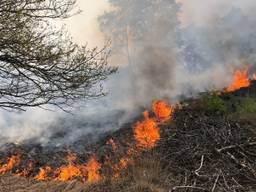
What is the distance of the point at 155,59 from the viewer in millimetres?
20469

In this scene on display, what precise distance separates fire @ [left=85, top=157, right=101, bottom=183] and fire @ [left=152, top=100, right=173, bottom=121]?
2888 millimetres

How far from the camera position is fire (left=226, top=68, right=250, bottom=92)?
14595mm

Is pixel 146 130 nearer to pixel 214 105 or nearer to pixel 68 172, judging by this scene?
pixel 214 105

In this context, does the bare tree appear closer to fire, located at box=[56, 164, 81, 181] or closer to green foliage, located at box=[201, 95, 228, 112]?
fire, located at box=[56, 164, 81, 181]

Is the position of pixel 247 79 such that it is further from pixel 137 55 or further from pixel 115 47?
pixel 115 47

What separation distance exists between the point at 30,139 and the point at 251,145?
783cm

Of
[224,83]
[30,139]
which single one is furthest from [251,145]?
[224,83]

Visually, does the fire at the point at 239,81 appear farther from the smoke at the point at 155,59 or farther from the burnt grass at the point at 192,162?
the burnt grass at the point at 192,162

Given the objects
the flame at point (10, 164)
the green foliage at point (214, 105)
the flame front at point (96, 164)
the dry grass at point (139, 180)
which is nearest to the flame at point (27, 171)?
the flame front at point (96, 164)

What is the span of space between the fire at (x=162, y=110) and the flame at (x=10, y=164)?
15.1 feet

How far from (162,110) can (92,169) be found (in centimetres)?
461

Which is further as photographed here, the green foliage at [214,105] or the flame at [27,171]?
the green foliage at [214,105]

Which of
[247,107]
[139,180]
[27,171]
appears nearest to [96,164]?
[27,171]

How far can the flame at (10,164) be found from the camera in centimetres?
976
